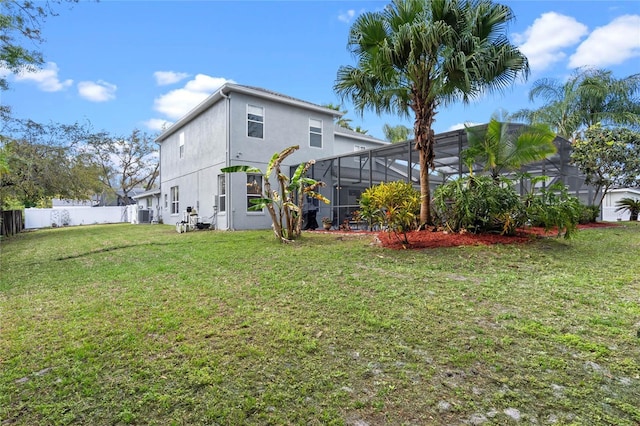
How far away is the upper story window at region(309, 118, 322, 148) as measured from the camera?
57.0 feet

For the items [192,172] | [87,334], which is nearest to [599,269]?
[87,334]

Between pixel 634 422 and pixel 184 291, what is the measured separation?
4.78m

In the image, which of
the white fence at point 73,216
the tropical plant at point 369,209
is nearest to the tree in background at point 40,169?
the white fence at point 73,216

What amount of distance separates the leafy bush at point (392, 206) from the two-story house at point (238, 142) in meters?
6.31

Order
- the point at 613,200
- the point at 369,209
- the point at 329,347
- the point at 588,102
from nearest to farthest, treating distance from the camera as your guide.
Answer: the point at 329,347
the point at 369,209
the point at 588,102
the point at 613,200

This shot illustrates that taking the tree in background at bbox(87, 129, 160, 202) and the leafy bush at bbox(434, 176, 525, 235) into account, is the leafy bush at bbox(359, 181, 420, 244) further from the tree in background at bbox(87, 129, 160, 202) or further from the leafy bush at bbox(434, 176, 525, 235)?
the tree in background at bbox(87, 129, 160, 202)

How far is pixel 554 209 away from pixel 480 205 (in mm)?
1490

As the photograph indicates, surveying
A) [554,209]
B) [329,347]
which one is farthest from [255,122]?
[329,347]

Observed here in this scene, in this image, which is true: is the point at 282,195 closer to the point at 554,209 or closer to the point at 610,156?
the point at 554,209

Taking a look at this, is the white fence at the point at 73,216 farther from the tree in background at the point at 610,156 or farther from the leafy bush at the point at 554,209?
the tree in background at the point at 610,156

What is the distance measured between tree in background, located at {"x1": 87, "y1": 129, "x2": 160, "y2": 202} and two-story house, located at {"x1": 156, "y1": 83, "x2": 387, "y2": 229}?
65.8 feet

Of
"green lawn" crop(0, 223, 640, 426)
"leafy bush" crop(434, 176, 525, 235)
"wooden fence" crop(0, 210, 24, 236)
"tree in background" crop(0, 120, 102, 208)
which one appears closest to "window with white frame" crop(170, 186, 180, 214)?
"tree in background" crop(0, 120, 102, 208)

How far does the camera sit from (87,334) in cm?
329

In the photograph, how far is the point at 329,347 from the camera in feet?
9.56
